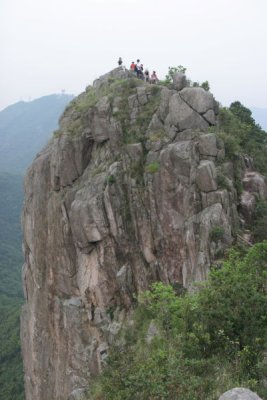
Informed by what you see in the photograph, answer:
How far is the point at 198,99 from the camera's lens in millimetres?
23703

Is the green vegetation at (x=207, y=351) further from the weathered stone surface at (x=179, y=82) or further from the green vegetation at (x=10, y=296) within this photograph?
the green vegetation at (x=10, y=296)

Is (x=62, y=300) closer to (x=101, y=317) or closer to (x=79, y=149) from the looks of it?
(x=101, y=317)

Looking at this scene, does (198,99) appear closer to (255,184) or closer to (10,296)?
(255,184)

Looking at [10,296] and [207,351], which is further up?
[207,351]

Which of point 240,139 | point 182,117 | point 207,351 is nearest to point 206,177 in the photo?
point 182,117

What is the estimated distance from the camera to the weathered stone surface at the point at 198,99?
23562mm

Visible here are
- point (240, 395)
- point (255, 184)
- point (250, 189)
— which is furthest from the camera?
point (255, 184)

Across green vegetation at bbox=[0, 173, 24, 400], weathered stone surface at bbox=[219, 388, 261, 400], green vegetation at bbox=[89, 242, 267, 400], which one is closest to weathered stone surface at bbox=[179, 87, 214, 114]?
green vegetation at bbox=[89, 242, 267, 400]

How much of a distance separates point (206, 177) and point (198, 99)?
5.19 meters

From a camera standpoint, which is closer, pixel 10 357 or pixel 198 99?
pixel 198 99

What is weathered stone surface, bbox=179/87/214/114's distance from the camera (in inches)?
928

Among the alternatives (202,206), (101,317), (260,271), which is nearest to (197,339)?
(260,271)

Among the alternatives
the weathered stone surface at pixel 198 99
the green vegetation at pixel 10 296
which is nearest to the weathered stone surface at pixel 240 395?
the weathered stone surface at pixel 198 99

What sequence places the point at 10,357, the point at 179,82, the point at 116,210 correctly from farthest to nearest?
the point at 10,357
the point at 179,82
the point at 116,210
